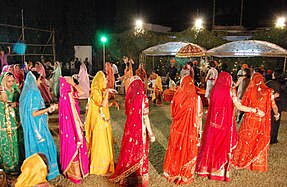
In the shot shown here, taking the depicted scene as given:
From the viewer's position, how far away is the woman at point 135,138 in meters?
3.96

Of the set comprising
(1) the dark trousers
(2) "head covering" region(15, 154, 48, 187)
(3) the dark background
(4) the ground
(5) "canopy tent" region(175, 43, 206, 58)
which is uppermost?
(3) the dark background

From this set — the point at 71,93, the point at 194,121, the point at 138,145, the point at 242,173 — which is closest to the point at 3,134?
the point at 71,93

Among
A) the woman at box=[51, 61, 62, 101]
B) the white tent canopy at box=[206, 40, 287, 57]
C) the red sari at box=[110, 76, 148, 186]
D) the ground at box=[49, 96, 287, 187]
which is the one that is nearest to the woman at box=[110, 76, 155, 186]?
the red sari at box=[110, 76, 148, 186]

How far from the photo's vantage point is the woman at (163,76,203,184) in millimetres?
4105

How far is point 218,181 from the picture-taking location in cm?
445

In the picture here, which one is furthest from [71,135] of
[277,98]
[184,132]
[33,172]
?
[277,98]

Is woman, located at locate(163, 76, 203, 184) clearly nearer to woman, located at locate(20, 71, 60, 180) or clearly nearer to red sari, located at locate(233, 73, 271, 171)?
red sari, located at locate(233, 73, 271, 171)

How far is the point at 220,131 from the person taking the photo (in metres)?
4.35

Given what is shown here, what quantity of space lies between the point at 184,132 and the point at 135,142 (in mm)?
752

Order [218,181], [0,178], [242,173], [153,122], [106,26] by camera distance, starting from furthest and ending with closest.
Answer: [106,26], [153,122], [242,173], [218,181], [0,178]

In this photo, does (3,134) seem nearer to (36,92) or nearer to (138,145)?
(36,92)

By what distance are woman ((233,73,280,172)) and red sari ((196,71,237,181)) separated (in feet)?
2.14

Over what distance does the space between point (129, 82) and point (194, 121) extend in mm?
1132

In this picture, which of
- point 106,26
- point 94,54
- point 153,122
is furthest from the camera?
point 106,26
